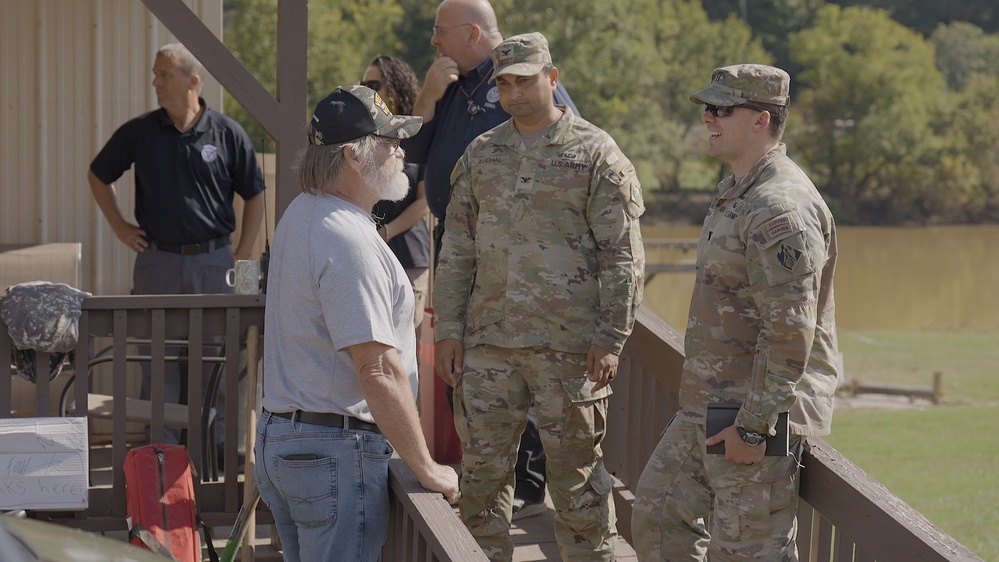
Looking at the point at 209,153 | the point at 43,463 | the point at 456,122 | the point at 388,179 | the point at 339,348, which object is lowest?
the point at 43,463

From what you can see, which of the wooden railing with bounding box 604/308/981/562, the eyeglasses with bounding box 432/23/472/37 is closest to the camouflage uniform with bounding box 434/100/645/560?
the wooden railing with bounding box 604/308/981/562

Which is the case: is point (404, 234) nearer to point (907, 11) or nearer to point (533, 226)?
point (533, 226)

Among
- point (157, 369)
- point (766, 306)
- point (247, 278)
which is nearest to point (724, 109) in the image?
point (766, 306)

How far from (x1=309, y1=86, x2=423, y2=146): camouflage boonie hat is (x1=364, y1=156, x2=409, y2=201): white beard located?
71 mm

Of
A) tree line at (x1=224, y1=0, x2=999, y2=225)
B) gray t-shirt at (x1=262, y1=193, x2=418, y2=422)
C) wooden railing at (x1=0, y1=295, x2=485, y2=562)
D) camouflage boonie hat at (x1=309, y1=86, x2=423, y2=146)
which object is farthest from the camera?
tree line at (x1=224, y1=0, x2=999, y2=225)

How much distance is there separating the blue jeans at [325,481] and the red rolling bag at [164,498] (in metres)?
1.19

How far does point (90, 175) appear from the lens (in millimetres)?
5707

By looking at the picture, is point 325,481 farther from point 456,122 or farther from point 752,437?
point 456,122

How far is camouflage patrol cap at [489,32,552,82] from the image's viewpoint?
12.3 feet

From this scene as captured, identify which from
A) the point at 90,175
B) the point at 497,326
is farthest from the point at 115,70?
the point at 497,326

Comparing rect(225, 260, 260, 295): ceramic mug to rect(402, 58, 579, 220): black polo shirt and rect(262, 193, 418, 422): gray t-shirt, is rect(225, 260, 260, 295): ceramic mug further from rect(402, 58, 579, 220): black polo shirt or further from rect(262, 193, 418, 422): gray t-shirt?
rect(262, 193, 418, 422): gray t-shirt

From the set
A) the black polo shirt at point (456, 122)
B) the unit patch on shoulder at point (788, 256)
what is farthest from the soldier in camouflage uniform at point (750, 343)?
the black polo shirt at point (456, 122)

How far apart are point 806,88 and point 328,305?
230 feet

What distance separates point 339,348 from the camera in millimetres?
2658
